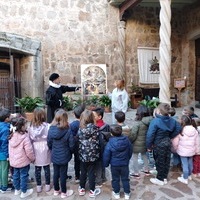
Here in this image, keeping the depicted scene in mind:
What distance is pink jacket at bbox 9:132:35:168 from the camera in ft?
9.23

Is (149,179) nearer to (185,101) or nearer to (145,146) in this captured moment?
(145,146)

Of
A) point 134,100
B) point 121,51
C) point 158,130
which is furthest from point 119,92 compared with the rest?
point 121,51

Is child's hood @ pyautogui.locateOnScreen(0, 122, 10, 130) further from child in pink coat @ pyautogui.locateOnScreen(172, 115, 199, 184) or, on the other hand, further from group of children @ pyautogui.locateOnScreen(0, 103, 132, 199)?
child in pink coat @ pyautogui.locateOnScreen(172, 115, 199, 184)

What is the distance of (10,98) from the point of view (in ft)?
25.0

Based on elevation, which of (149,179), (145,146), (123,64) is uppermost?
(123,64)

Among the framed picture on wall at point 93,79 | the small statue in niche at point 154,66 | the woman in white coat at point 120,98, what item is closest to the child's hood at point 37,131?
the woman in white coat at point 120,98

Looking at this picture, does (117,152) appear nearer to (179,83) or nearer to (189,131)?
(189,131)

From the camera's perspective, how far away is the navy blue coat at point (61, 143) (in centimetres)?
279

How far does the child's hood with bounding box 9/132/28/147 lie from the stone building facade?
17.0 feet

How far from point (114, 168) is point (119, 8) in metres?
7.32

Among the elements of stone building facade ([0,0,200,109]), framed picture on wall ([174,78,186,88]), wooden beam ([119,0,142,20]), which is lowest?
framed picture on wall ([174,78,186,88])

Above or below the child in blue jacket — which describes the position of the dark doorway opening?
above

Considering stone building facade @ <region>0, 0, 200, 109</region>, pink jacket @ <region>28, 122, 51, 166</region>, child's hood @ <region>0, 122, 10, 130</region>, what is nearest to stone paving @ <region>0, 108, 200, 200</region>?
pink jacket @ <region>28, 122, 51, 166</region>

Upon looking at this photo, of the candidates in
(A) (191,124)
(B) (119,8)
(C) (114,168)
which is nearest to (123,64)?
(B) (119,8)
